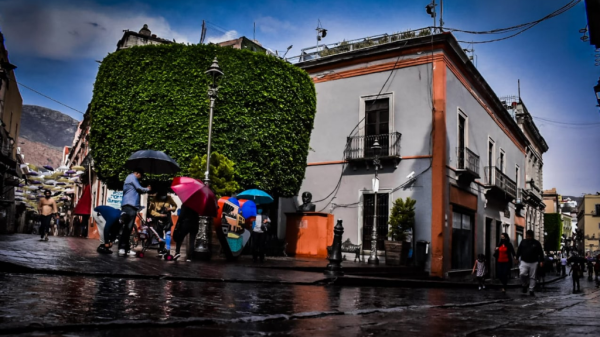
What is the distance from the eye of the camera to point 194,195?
33.3 ft

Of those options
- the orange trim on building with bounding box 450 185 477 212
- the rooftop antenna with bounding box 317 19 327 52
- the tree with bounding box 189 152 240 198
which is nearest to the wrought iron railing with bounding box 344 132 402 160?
the orange trim on building with bounding box 450 185 477 212

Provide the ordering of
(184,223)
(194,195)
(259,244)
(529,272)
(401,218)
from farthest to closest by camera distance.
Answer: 1. (401,218)
2. (259,244)
3. (529,272)
4. (184,223)
5. (194,195)

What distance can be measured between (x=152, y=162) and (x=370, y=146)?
9.10m

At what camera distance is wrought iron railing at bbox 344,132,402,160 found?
18078mm

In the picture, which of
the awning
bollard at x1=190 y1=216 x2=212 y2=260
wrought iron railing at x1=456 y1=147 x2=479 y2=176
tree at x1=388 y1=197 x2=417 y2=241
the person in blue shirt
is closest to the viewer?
the person in blue shirt

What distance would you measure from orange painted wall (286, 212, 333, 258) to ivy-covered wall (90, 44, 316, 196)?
3.87ft

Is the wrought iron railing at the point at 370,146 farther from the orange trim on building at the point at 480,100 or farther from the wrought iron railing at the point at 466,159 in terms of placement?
the orange trim on building at the point at 480,100

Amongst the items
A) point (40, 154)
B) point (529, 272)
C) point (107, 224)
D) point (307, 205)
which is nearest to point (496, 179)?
point (307, 205)

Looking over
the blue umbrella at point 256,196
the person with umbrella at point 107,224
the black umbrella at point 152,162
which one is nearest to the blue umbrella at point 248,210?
the black umbrella at point 152,162

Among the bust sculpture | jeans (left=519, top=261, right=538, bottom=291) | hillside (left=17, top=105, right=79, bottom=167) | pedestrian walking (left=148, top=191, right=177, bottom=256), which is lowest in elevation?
jeans (left=519, top=261, right=538, bottom=291)

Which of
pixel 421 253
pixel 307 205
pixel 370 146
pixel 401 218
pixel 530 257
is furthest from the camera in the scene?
pixel 370 146

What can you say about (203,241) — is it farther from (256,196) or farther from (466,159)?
(466,159)

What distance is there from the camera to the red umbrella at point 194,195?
33.2 feet

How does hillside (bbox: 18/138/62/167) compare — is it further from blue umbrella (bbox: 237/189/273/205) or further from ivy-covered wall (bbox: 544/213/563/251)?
blue umbrella (bbox: 237/189/273/205)
